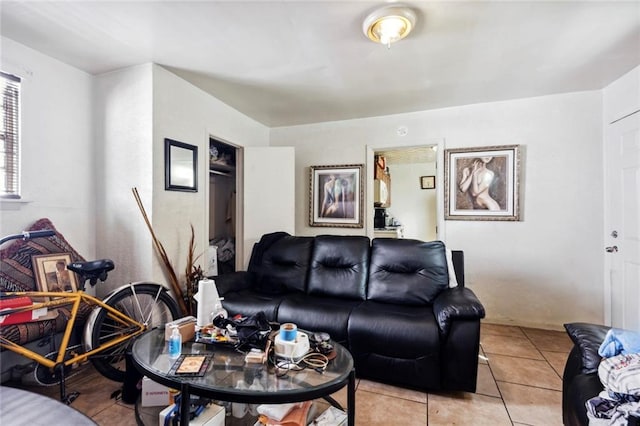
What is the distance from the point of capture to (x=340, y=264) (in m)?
2.70

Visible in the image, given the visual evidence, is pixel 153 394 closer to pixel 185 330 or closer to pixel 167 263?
pixel 185 330

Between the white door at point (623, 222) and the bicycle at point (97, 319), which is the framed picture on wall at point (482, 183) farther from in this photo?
the bicycle at point (97, 319)

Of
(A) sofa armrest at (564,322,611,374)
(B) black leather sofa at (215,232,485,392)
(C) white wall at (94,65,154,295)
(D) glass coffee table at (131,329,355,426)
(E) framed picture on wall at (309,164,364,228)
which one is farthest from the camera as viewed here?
(E) framed picture on wall at (309,164,364,228)

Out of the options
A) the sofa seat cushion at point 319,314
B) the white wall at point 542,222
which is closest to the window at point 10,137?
the sofa seat cushion at point 319,314

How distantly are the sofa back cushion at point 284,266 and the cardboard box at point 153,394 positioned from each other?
3.85 ft

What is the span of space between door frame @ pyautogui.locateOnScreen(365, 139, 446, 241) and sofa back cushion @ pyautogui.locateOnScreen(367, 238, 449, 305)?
1.04 meters

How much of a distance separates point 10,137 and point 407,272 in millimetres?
3166

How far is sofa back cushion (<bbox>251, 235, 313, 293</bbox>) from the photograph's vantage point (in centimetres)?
275

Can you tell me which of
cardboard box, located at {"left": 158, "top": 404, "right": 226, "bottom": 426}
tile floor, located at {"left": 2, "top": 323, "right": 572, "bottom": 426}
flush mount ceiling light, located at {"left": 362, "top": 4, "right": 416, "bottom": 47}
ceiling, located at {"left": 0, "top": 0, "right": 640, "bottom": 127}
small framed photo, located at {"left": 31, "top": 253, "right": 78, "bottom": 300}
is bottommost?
tile floor, located at {"left": 2, "top": 323, "right": 572, "bottom": 426}

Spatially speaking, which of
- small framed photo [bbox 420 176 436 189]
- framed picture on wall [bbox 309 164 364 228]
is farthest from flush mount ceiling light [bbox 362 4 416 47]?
small framed photo [bbox 420 176 436 189]

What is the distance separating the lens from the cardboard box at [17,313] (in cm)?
170

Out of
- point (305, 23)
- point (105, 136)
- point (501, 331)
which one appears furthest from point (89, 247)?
point (501, 331)

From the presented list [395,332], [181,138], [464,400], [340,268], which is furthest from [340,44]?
[464,400]

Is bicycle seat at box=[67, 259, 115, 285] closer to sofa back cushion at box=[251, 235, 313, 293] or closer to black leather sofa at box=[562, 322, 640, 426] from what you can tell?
sofa back cushion at box=[251, 235, 313, 293]
